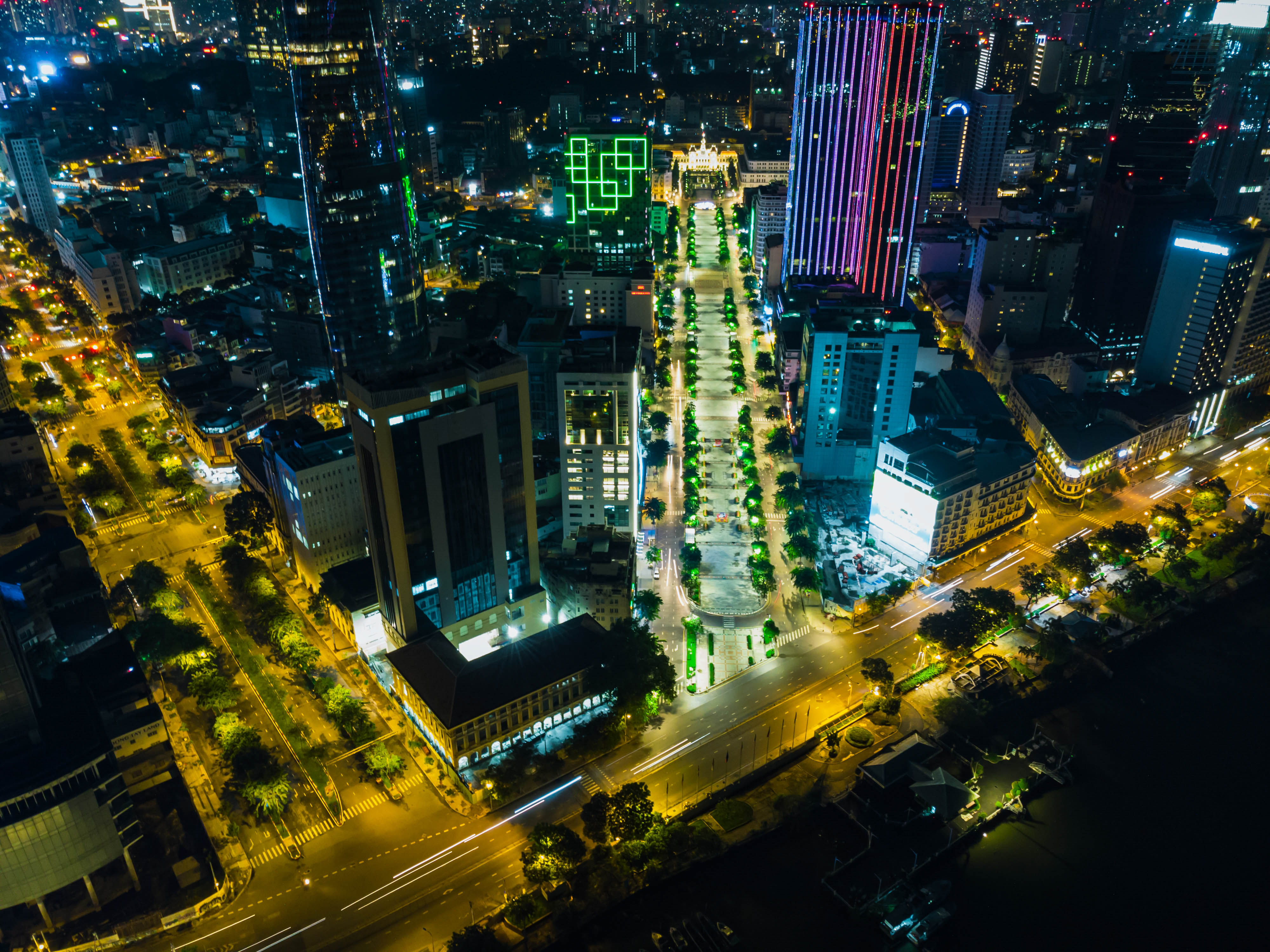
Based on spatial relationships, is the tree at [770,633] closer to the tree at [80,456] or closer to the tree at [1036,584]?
the tree at [1036,584]

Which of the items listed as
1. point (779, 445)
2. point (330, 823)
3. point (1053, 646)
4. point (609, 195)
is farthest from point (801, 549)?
point (609, 195)

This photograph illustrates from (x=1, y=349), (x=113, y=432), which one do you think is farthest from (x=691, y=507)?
(x=1, y=349)

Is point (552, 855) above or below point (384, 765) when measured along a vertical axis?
above

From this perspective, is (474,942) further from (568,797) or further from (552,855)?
(568,797)

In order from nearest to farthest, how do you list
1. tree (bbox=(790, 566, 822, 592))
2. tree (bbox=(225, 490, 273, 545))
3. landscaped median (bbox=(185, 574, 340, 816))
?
1. landscaped median (bbox=(185, 574, 340, 816))
2. tree (bbox=(790, 566, 822, 592))
3. tree (bbox=(225, 490, 273, 545))

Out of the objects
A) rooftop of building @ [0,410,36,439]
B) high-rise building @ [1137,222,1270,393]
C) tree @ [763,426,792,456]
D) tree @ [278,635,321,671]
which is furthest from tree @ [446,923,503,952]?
high-rise building @ [1137,222,1270,393]

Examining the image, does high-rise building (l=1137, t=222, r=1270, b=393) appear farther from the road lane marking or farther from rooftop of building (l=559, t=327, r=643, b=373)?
the road lane marking

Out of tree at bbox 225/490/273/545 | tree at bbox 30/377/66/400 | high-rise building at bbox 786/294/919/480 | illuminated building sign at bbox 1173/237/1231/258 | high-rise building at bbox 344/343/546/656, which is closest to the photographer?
high-rise building at bbox 344/343/546/656

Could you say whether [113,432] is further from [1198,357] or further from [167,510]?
[1198,357]
